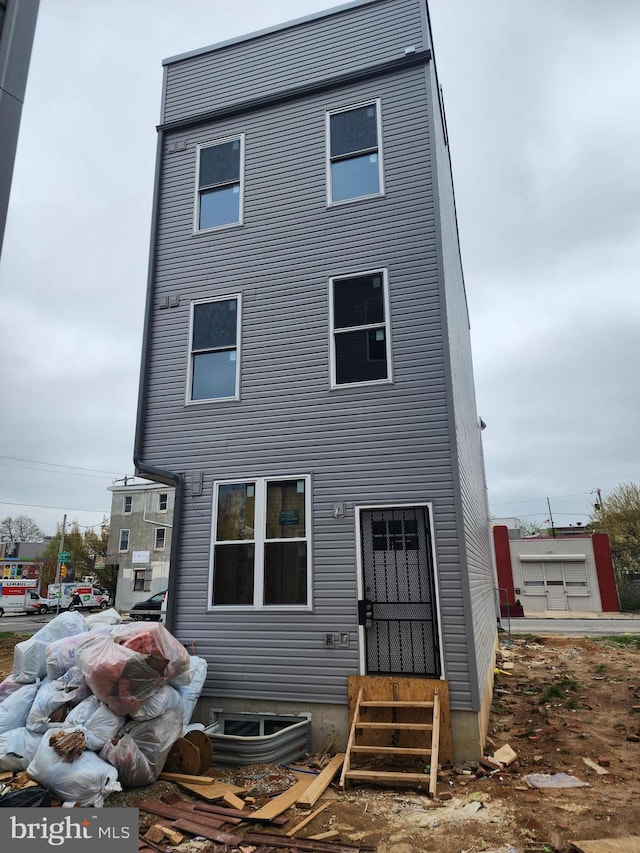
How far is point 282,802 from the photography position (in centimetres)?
491

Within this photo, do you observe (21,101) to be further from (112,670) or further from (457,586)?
(457,586)

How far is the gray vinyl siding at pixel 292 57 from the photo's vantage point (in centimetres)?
875

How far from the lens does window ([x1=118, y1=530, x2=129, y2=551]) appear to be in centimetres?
3864

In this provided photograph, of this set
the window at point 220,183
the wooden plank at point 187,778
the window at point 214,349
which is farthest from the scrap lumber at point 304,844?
the window at point 220,183

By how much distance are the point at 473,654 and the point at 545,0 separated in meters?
12.3

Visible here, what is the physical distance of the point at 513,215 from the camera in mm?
19047

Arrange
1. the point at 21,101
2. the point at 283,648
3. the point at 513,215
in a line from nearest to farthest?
the point at 21,101
the point at 283,648
the point at 513,215

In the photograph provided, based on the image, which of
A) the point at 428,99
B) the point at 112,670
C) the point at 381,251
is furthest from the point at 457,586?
the point at 428,99

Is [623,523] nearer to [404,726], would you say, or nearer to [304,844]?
[404,726]

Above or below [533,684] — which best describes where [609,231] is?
above

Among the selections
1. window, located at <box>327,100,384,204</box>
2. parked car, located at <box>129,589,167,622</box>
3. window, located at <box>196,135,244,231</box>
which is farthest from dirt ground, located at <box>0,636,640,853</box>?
parked car, located at <box>129,589,167,622</box>

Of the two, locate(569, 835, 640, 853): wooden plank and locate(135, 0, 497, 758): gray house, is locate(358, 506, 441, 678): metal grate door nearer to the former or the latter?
locate(135, 0, 497, 758): gray house

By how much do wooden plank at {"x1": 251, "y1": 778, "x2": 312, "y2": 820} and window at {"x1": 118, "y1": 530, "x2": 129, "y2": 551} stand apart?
119ft

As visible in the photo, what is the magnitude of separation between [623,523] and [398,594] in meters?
36.3
